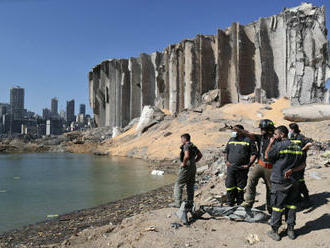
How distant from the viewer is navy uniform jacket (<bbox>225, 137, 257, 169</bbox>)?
16.3 ft

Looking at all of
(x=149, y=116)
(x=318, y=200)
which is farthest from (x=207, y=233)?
(x=149, y=116)

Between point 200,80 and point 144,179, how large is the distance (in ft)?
68.6

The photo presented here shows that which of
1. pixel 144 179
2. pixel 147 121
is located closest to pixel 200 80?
pixel 147 121

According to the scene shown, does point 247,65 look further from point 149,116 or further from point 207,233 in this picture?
point 207,233

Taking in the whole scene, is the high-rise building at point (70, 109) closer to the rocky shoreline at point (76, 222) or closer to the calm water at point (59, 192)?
the calm water at point (59, 192)

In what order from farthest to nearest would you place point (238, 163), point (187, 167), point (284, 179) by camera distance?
point (187, 167) → point (238, 163) → point (284, 179)

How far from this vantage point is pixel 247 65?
27828 mm

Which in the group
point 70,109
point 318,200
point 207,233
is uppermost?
point 70,109

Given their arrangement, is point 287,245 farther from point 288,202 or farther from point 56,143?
point 56,143

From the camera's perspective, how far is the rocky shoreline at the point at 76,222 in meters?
5.21

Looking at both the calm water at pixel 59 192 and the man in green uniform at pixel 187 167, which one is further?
the calm water at pixel 59 192

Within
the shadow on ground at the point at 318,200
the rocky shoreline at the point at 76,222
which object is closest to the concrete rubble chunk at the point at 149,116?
the rocky shoreline at the point at 76,222

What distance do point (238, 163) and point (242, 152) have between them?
0.21 metres

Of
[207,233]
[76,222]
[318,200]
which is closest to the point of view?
A: [207,233]
